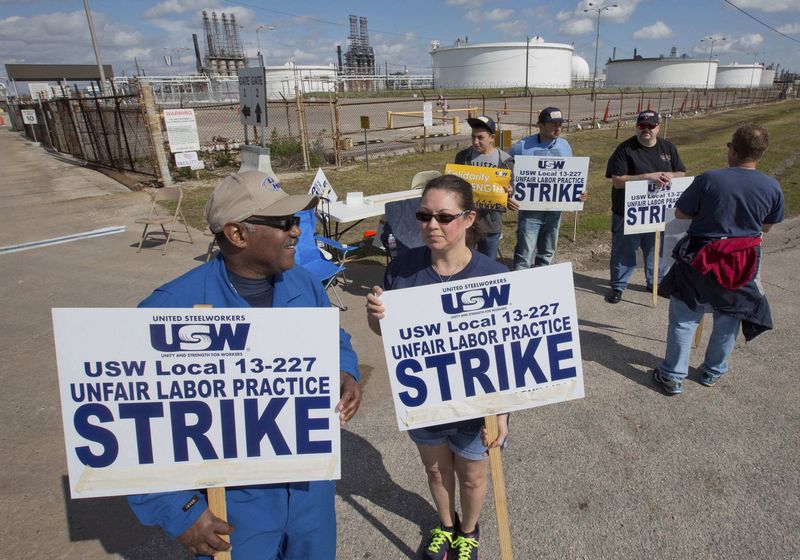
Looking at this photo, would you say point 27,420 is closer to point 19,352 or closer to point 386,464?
point 19,352

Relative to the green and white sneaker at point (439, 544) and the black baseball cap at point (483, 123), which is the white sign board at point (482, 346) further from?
the black baseball cap at point (483, 123)

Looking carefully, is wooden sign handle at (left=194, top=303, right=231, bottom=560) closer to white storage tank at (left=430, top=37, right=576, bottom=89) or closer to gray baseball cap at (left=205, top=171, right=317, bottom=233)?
gray baseball cap at (left=205, top=171, right=317, bottom=233)

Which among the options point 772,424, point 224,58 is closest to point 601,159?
point 772,424

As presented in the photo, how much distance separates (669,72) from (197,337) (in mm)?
109246

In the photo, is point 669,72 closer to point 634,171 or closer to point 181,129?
point 181,129

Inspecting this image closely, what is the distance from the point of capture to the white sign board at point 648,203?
200 inches

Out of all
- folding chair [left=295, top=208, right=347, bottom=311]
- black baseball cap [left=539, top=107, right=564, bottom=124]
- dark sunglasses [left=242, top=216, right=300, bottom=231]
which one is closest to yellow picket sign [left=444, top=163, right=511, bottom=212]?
black baseball cap [left=539, top=107, right=564, bottom=124]

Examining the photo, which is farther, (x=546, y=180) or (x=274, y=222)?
(x=546, y=180)

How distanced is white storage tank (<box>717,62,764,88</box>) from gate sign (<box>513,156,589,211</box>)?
4651 inches

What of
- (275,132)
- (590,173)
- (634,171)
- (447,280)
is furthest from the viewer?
(275,132)

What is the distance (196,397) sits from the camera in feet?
5.50

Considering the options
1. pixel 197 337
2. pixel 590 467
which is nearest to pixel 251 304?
pixel 197 337

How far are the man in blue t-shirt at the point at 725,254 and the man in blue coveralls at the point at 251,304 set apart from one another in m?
2.99

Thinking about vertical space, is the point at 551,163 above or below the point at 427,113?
below
